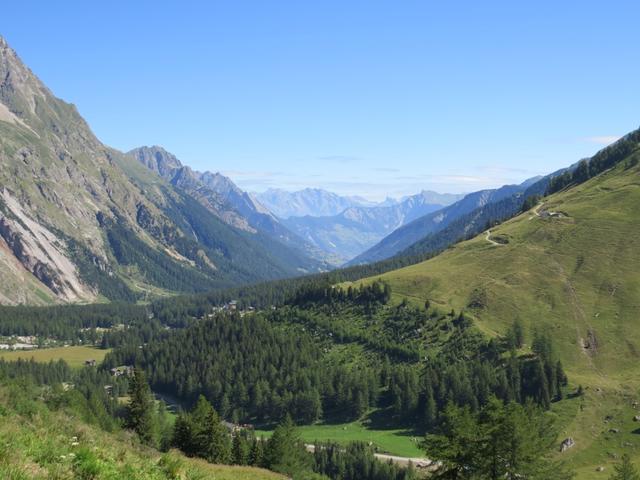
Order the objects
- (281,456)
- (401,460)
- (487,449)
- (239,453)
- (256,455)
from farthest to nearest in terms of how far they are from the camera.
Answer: (401,460)
(256,455)
(239,453)
(281,456)
(487,449)

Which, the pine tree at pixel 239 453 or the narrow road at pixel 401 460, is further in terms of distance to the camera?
the narrow road at pixel 401 460

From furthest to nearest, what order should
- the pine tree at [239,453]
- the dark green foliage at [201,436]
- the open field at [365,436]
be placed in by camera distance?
1. the open field at [365,436]
2. the pine tree at [239,453]
3. the dark green foliage at [201,436]

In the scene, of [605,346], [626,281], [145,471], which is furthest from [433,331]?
[145,471]

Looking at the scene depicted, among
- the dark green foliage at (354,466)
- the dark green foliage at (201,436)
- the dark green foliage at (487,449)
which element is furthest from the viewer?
the dark green foliage at (354,466)

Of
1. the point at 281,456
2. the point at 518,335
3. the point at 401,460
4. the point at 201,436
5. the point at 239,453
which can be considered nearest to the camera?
the point at 201,436

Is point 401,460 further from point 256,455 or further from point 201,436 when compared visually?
point 201,436

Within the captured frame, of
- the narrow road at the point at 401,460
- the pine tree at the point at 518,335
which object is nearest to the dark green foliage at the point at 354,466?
the narrow road at the point at 401,460

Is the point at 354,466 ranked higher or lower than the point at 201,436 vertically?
lower


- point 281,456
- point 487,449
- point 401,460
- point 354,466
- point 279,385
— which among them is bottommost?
point 401,460

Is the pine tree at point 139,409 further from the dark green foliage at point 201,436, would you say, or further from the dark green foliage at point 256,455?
the dark green foliage at point 256,455

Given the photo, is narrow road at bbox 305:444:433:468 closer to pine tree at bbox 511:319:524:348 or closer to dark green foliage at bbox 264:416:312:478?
dark green foliage at bbox 264:416:312:478

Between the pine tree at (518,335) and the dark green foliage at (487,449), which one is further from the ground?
the dark green foliage at (487,449)

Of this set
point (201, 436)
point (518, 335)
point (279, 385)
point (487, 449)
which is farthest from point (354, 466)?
point (487, 449)

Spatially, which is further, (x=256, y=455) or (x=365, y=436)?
(x=365, y=436)
